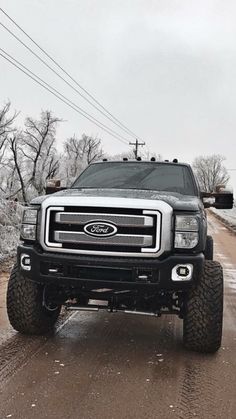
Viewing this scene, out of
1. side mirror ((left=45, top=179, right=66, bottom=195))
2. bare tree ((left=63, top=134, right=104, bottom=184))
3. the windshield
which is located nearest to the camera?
the windshield

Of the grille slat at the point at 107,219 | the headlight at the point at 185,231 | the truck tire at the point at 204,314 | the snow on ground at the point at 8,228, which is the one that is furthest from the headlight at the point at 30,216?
the snow on ground at the point at 8,228

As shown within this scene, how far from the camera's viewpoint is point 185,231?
4.53m

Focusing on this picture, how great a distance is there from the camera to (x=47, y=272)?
467 cm

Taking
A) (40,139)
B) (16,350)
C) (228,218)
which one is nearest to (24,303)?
(16,350)

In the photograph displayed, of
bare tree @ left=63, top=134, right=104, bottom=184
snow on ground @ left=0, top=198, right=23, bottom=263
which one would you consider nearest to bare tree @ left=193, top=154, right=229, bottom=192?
bare tree @ left=63, top=134, right=104, bottom=184

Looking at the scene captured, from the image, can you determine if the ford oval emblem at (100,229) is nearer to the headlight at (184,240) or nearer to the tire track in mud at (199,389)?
the headlight at (184,240)

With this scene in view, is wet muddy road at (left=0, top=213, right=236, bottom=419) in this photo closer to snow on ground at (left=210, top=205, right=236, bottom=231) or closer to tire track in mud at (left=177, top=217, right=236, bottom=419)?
tire track in mud at (left=177, top=217, right=236, bottom=419)

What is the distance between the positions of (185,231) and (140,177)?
175 cm

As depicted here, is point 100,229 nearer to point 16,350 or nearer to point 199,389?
point 16,350

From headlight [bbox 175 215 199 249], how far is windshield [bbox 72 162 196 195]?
1325 mm

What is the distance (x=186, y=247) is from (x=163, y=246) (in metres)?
0.23

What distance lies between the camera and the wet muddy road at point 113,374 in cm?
358

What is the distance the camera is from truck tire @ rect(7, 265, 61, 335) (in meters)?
5.13

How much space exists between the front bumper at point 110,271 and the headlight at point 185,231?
4.2 inches
